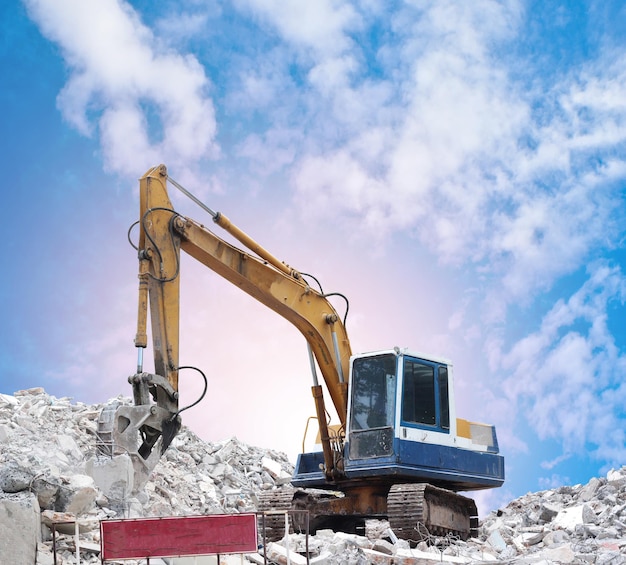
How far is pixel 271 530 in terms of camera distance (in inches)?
445

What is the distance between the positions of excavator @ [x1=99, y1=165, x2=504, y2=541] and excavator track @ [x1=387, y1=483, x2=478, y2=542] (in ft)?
0.06

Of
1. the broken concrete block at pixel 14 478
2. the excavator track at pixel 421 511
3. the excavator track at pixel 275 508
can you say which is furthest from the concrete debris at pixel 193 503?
the excavator track at pixel 275 508

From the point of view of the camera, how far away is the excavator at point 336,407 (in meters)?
9.61

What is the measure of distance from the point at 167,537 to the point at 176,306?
11.8 ft

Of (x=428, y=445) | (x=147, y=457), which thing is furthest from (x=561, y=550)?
(x=147, y=457)

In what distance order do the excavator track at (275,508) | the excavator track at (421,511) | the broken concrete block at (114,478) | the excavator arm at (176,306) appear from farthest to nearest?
1. the excavator track at (275,508)
2. the excavator track at (421,511)
3. the broken concrete block at (114,478)
4. the excavator arm at (176,306)

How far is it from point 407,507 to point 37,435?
239 inches

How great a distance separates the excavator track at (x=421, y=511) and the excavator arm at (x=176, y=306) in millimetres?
1200

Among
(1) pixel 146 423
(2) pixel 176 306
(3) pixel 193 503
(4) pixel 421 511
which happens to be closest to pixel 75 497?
(1) pixel 146 423

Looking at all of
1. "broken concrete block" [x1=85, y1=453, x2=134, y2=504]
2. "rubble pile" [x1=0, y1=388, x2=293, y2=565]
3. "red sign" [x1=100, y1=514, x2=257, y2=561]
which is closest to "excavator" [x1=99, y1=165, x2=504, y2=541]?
"broken concrete block" [x1=85, y1=453, x2=134, y2=504]

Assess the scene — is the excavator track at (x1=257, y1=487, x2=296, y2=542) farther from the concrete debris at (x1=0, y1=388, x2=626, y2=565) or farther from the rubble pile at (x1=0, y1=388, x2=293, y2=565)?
the rubble pile at (x1=0, y1=388, x2=293, y2=565)

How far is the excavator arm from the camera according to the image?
360 inches

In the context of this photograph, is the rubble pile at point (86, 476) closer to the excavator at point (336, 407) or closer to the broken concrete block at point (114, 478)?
the broken concrete block at point (114, 478)

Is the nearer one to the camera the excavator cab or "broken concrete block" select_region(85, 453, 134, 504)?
"broken concrete block" select_region(85, 453, 134, 504)
